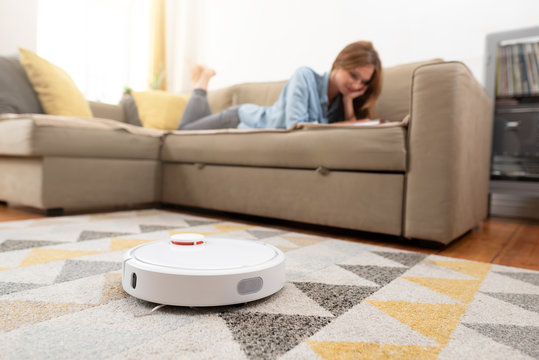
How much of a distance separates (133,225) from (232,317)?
997 millimetres

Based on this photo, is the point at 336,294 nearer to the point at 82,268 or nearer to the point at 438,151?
the point at 82,268

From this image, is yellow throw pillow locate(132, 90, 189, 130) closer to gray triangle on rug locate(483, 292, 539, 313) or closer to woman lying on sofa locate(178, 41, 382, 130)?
woman lying on sofa locate(178, 41, 382, 130)

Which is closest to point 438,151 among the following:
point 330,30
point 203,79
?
point 203,79

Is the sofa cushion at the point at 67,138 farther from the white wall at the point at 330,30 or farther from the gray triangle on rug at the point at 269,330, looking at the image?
the white wall at the point at 330,30

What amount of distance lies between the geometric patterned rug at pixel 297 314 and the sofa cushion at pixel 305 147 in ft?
1.31

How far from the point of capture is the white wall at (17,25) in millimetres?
2930

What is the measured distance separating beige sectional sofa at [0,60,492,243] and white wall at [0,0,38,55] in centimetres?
168

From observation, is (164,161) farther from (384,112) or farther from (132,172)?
(384,112)

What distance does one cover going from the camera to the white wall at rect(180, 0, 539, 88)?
7.28 feet

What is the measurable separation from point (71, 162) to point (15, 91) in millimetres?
598

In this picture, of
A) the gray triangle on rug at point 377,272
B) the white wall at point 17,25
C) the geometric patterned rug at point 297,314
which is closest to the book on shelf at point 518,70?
the geometric patterned rug at point 297,314

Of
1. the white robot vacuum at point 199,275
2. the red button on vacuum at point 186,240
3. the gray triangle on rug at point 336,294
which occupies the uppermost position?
the red button on vacuum at point 186,240

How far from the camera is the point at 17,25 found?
2996 mm

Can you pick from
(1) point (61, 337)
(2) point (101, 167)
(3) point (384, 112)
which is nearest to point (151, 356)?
(1) point (61, 337)
